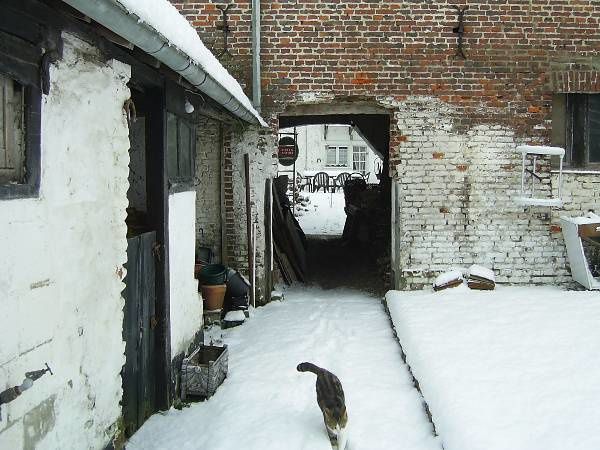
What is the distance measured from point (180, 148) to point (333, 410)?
2842 mm

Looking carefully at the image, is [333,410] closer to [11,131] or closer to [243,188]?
[11,131]

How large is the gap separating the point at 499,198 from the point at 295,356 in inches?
150

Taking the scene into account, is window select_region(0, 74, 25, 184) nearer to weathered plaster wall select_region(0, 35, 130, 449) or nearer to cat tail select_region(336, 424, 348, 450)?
weathered plaster wall select_region(0, 35, 130, 449)

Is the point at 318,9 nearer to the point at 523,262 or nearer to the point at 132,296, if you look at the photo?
the point at 523,262

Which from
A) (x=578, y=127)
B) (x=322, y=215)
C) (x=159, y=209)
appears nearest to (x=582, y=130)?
(x=578, y=127)

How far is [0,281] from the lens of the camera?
2.32 m

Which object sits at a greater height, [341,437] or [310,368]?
[310,368]

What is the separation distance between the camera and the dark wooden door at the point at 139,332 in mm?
4000

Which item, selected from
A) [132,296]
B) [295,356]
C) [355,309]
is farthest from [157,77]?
[355,309]

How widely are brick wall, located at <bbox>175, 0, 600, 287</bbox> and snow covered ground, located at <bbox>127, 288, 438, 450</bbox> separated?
1879mm

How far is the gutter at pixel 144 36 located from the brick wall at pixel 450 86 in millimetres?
3202

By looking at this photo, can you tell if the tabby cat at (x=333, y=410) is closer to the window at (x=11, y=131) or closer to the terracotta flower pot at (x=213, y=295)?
the window at (x=11, y=131)

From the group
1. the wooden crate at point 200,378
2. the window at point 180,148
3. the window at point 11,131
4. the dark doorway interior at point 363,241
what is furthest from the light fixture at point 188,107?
the dark doorway interior at point 363,241

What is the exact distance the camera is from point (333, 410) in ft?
12.8
